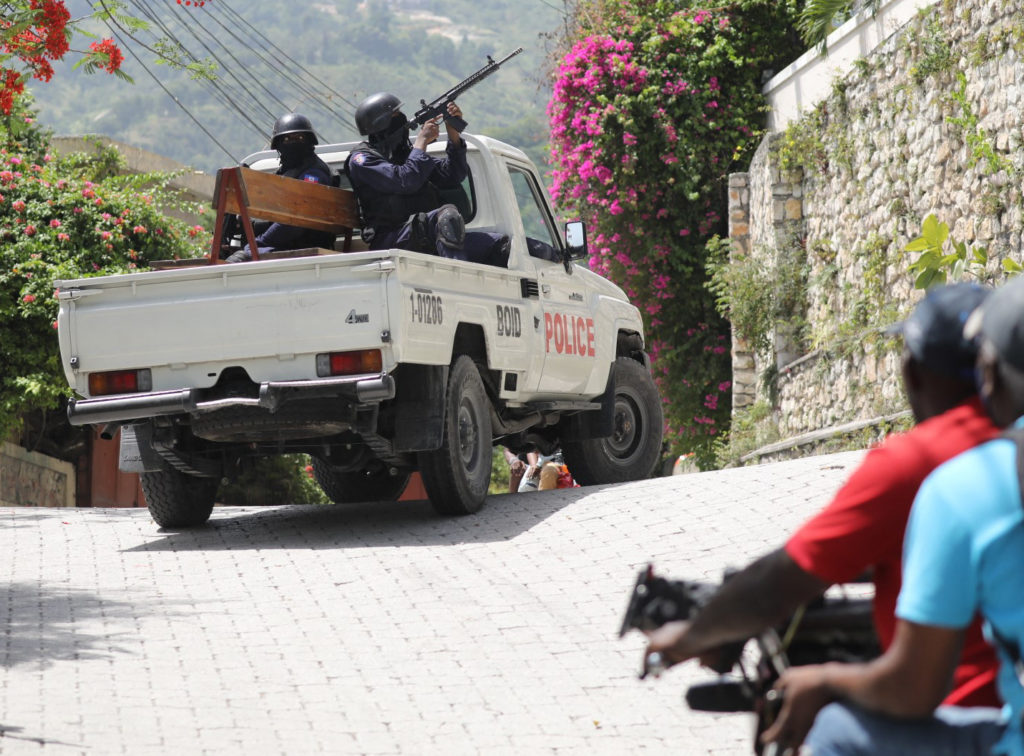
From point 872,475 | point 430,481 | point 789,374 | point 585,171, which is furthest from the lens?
point 585,171

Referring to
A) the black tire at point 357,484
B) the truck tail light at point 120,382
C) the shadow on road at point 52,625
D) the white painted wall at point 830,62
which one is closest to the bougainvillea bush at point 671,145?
the white painted wall at point 830,62

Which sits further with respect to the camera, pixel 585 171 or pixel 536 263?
pixel 585 171

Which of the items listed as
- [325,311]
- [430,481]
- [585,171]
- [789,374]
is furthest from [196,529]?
[585,171]

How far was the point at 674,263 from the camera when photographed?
61.8 feet

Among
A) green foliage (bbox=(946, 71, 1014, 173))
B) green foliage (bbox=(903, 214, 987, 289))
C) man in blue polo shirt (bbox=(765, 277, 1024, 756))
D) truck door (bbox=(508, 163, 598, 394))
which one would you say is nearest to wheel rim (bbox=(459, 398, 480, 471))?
truck door (bbox=(508, 163, 598, 394))

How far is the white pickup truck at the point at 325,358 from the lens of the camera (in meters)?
8.31

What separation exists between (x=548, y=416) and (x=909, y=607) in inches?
347

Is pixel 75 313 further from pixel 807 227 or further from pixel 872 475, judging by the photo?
pixel 807 227

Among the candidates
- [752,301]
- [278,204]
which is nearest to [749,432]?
[752,301]

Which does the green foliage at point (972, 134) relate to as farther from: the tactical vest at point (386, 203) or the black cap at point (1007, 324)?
the black cap at point (1007, 324)

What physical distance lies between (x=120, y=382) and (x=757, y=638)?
21.6 ft

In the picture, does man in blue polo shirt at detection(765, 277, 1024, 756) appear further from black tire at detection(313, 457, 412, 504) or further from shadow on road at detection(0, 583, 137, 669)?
black tire at detection(313, 457, 412, 504)

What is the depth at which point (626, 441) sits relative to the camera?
39.3ft

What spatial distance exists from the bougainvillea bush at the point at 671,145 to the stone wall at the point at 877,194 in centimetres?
93
